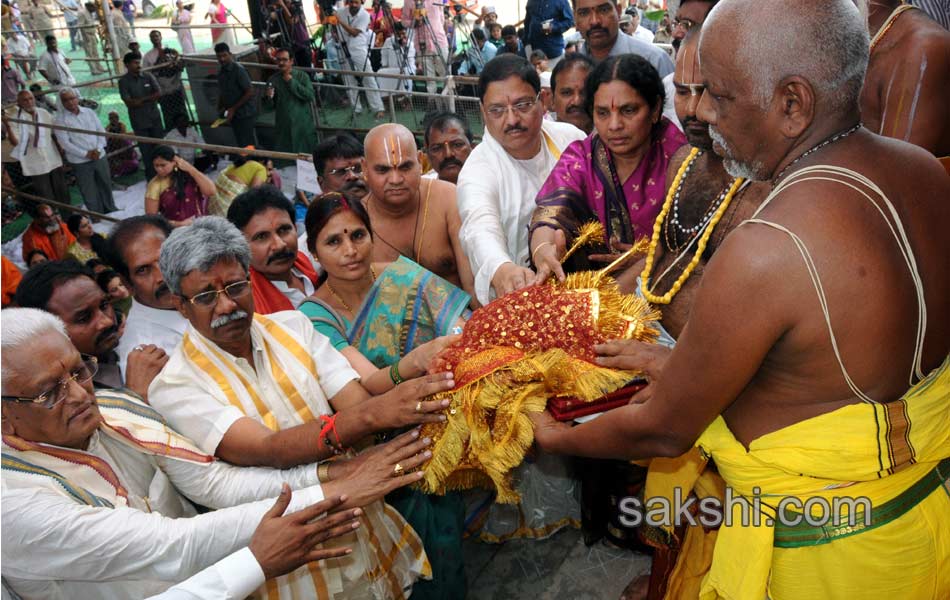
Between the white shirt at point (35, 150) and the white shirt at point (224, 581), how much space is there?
10.0 m

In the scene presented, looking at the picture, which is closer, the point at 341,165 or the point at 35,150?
the point at 341,165

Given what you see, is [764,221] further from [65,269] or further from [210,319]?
[65,269]

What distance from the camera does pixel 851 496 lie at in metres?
1.81

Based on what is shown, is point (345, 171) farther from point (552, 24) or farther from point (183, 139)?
point (552, 24)

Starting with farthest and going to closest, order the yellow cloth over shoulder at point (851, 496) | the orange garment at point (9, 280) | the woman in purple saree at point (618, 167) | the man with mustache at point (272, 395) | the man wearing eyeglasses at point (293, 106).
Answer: the man wearing eyeglasses at point (293, 106) → the orange garment at point (9, 280) → the woman in purple saree at point (618, 167) → the man with mustache at point (272, 395) → the yellow cloth over shoulder at point (851, 496)

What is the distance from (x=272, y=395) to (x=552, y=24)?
9.89 metres

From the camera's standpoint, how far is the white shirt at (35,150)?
33.3ft

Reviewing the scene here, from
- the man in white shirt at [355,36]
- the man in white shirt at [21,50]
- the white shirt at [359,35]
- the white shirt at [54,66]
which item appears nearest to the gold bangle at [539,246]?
the man in white shirt at [355,36]

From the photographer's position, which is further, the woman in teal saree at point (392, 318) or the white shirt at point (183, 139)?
the white shirt at point (183, 139)

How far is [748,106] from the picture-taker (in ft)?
5.38

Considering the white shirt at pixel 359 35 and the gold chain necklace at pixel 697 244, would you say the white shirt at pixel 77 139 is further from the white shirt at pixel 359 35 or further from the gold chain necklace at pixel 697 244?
the gold chain necklace at pixel 697 244

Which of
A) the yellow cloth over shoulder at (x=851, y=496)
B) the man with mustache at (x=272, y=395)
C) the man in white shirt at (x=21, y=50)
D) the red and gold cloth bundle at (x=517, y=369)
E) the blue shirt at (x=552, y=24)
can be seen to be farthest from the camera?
the man in white shirt at (x=21, y=50)

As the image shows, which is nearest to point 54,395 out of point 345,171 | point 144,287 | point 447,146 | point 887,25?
point 144,287

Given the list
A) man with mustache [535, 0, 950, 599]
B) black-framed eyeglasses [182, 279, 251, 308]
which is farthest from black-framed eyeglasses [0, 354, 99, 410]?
man with mustache [535, 0, 950, 599]
